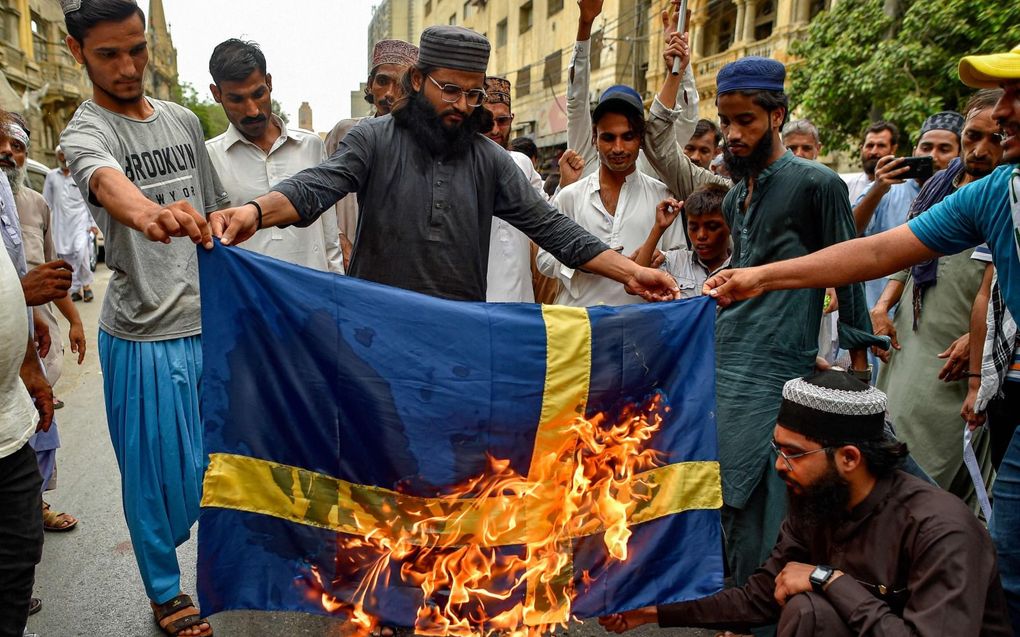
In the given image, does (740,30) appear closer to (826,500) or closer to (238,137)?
(238,137)

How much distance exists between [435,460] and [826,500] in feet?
4.44

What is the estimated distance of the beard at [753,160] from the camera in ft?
10.8

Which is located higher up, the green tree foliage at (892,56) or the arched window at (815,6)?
the arched window at (815,6)

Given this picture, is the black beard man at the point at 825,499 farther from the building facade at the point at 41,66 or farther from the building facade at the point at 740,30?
the building facade at the point at 41,66

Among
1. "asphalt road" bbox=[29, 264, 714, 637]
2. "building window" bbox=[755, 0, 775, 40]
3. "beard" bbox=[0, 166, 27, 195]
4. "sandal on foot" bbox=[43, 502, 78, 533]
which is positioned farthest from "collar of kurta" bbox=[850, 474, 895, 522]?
"building window" bbox=[755, 0, 775, 40]

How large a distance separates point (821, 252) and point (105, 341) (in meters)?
3.05

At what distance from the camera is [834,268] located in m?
2.83

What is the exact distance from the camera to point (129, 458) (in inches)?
129

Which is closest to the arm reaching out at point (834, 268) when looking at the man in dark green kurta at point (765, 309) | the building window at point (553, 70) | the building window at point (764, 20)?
the man in dark green kurta at point (765, 309)

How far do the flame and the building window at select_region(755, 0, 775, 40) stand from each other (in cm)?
2028

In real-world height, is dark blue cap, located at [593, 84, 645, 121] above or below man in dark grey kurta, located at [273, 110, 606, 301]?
above

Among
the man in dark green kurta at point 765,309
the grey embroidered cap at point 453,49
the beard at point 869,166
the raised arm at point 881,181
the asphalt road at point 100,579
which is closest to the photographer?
the grey embroidered cap at point 453,49

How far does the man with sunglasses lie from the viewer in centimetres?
310

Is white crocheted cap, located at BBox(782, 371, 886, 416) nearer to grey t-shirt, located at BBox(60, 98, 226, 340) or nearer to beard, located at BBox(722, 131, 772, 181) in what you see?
beard, located at BBox(722, 131, 772, 181)
